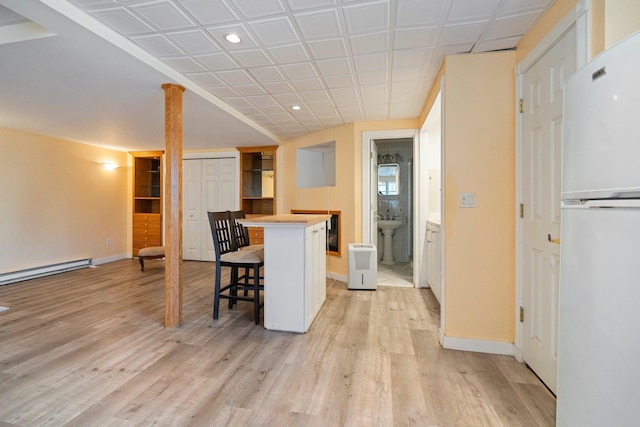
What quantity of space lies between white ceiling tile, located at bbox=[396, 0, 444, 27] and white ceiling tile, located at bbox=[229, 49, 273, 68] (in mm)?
1041

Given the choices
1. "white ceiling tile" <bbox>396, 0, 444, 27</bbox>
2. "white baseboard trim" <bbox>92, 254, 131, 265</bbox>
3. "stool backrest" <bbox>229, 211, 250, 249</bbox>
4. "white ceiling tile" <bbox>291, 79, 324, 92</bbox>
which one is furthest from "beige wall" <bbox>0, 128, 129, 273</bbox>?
"white ceiling tile" <bbox>396, 0, 444, 27</bbox>

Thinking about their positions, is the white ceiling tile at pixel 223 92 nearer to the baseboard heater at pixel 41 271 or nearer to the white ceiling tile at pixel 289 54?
the white ceiling tile at pixel 289 54

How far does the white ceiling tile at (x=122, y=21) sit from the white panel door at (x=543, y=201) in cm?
250

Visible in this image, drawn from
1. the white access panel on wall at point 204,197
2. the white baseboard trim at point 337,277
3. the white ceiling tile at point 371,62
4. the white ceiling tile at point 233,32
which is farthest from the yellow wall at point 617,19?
the white access panel on wall at point 204,197

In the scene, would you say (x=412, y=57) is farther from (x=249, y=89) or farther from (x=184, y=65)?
(x=184, y=65)

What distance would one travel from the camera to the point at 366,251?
142 inches

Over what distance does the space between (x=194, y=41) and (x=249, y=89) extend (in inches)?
34.4

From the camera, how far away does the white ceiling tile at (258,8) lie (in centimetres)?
161

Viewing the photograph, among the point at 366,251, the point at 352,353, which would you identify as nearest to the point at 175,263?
the point at 352,353

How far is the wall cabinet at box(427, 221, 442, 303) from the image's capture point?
3.07m

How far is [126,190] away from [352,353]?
5953 mm

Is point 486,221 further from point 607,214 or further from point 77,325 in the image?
point 77,325

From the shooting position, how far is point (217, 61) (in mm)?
2281

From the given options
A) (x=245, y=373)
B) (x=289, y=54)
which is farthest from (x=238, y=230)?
(x=289, y=54)
